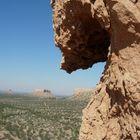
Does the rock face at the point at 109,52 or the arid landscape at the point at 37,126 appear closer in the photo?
the rock face at the point at 109,52

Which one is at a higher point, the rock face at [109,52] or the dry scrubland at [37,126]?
the rock face at [109,52]

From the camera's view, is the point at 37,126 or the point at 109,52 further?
the point at 37,126

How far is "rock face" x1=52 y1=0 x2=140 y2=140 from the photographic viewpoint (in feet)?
24.9

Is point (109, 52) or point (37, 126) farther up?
point (109, 52)

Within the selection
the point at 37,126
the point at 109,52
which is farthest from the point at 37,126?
the point at 109,52

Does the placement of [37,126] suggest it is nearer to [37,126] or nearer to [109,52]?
[37,126]

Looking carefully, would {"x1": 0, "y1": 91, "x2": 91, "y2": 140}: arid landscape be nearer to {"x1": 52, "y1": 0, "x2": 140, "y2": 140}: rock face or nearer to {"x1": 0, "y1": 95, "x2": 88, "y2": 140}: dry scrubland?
{"x1": 0, "y1": 95, "x2": 88, "y2": 140}: dry scrubland

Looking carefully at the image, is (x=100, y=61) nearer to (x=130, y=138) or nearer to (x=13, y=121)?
(x=130, y=138)

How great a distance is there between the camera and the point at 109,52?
30.7 feet

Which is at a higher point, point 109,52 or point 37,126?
point 109,52

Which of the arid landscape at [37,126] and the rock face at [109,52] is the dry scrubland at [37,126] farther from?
the rock face at [109,52]

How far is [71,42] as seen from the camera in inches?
470

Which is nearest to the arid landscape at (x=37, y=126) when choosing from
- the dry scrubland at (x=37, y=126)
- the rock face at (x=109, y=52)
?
the dry scrubland at (x=37, y=126)

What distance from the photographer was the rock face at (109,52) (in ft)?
24.9
